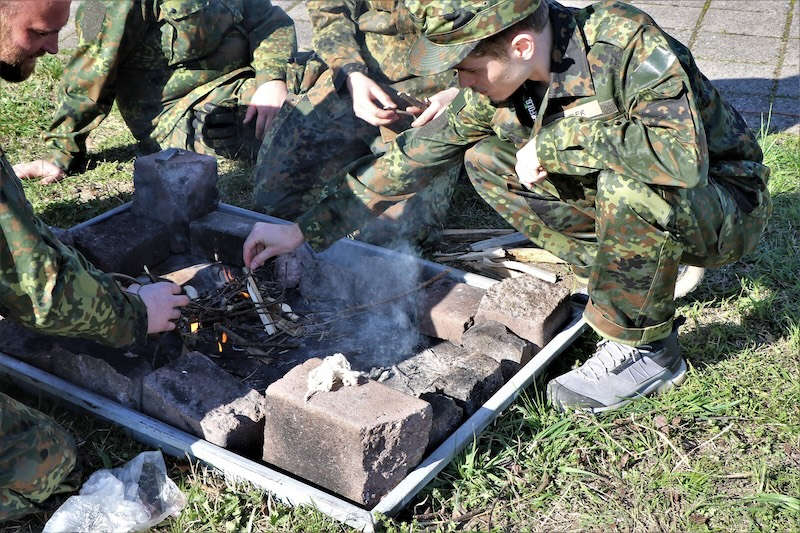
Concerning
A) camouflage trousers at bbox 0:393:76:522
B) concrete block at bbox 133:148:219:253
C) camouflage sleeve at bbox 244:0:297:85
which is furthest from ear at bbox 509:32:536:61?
camouflage sleeve at bbox 244:0:297:85

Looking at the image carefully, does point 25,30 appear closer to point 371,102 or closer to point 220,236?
point 220,236

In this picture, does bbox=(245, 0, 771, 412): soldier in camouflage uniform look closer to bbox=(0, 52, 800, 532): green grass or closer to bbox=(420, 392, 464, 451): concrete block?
bbox=(0, 52, 800, 532): green grass

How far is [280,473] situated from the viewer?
132 inches

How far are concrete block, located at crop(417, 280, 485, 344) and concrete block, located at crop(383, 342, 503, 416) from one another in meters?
0.08

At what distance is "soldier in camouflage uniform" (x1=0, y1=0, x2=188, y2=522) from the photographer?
3.08 meters

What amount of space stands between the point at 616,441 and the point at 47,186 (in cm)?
431

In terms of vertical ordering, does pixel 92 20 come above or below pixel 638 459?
above

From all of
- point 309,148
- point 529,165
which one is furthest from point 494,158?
point 309,148

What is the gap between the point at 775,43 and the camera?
8.08 meters

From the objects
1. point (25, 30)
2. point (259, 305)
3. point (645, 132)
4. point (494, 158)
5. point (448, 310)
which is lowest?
point (448, 310)

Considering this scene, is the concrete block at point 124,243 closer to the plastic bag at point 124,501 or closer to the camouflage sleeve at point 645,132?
the plastic bag at point 124,501

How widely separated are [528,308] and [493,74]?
1166 mm

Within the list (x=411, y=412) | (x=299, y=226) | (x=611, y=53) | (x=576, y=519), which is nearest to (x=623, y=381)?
(x=576, y=519)

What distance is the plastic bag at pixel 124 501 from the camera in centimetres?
313
